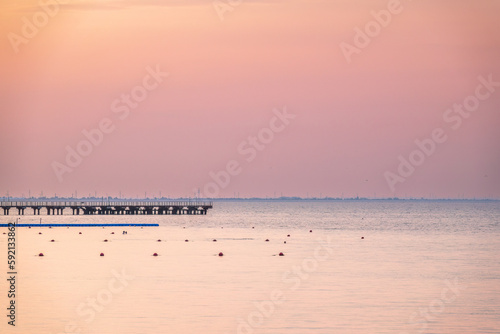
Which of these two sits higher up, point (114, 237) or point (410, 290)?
point (114, 237)

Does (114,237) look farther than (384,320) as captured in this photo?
Yes

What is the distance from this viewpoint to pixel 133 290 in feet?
158

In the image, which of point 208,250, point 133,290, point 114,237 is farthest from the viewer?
point 114,237

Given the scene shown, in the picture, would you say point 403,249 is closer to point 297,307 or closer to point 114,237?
point 114,237

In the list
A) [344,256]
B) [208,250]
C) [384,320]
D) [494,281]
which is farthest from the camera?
[208,250]

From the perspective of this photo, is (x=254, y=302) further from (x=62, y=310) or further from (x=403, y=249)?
(x=403, y=249)

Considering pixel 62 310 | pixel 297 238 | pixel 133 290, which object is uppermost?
pixel 297 238

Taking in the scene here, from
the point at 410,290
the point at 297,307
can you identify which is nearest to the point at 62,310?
the point at 297,307

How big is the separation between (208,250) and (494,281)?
30.3m

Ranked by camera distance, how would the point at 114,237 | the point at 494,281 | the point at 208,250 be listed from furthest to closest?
the point at 114,237 < the point at 208,250 < the point at 494,281

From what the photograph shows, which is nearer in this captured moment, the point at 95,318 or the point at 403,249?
the point at 95,318

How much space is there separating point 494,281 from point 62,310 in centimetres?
2797

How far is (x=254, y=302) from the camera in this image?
43.8 m

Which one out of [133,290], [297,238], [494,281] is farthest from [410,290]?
[297,238]
